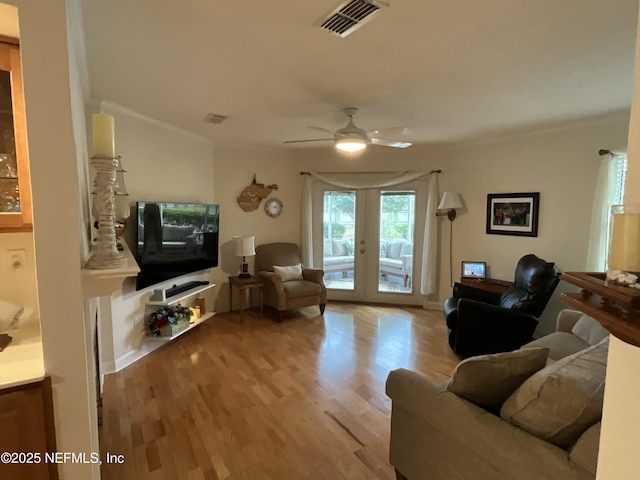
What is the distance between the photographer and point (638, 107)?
667mm

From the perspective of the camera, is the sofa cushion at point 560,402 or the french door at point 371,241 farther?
the french door at point 371,241

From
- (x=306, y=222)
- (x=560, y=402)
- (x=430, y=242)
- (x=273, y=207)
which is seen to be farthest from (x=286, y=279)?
(x=560, y=402)

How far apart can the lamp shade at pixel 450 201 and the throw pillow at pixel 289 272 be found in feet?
7.22

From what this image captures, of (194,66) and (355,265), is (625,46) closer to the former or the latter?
(194,66)

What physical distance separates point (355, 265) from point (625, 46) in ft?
13.7

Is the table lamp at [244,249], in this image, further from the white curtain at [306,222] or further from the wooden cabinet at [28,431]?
the wooden cabinet at [28,431]

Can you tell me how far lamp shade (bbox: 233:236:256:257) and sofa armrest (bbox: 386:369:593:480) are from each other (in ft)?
10.5

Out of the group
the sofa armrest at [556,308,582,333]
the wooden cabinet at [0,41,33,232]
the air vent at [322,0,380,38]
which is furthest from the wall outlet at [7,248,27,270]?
the sofa armrest at [556,308,582,333]

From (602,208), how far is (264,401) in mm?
3749

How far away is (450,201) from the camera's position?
16.0ft

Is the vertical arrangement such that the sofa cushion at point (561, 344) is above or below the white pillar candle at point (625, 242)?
below

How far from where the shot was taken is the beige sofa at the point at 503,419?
130 centimetres

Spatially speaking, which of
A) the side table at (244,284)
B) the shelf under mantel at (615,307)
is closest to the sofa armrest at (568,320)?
the shelf under mantel at (615,307)

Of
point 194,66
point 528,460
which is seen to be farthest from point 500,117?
point 528,460
